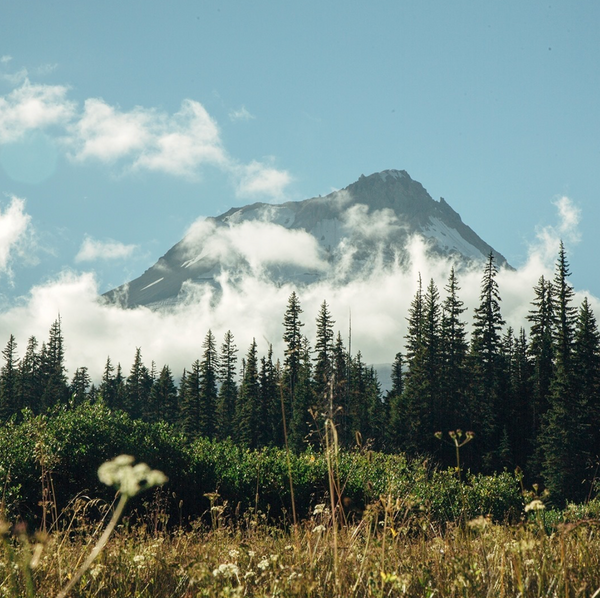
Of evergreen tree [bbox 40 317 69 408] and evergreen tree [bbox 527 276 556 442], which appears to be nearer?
evergreen tree [bbox 527 276 556 442]

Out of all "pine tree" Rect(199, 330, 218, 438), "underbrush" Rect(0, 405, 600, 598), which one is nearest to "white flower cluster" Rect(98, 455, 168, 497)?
"underbrush" Rect(0, 405, 600, 598)

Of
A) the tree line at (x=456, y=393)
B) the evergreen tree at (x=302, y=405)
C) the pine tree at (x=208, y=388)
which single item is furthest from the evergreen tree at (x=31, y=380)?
the evergreen tree at (x=302, y=405)

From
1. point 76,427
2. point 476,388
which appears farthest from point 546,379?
point 76,427

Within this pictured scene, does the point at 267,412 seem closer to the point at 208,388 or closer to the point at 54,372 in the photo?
the point at 208,388

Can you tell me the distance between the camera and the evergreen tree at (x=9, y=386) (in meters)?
81.6

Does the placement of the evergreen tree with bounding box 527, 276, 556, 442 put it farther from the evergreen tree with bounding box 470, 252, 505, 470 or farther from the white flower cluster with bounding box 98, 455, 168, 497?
the white flower cluster with bounding box 98, 455, 168, 497

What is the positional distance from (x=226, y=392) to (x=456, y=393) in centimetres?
3762

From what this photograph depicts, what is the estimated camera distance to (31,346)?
302ft

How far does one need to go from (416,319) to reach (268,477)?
45.1 meters

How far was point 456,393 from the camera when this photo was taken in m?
55.7

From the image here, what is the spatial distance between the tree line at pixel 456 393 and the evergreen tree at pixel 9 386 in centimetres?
22

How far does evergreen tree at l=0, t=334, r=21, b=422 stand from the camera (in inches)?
3211

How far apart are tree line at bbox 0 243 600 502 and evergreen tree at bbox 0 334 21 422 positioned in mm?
222

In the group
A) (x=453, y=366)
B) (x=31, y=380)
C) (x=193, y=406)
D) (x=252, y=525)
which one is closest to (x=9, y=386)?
→ (x=31, y=380)
